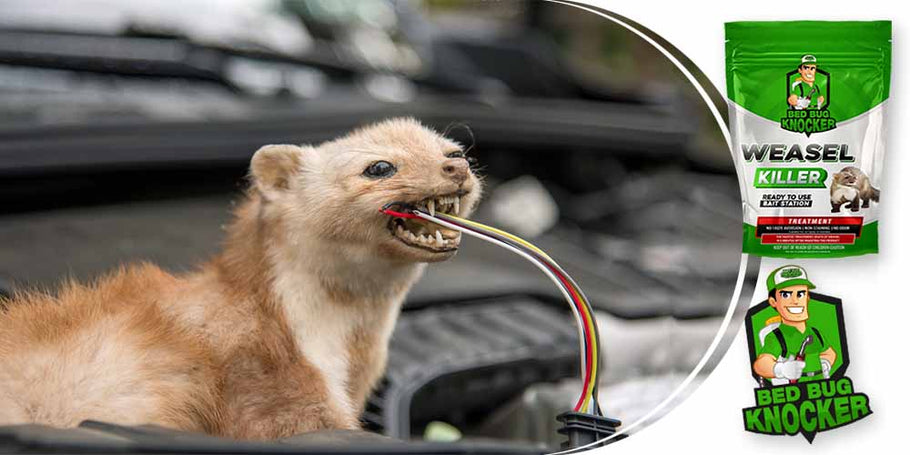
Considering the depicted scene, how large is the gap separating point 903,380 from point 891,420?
0.04 metres

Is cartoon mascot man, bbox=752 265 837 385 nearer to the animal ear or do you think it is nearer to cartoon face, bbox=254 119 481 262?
cartoon face, bbox=254 119 481 262

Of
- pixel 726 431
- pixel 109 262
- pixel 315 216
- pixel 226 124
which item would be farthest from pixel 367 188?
pixel 226 124

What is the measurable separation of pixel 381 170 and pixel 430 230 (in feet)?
0.22

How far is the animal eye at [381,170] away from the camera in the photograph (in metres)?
0.84

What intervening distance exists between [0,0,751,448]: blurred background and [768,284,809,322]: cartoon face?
0.09 m

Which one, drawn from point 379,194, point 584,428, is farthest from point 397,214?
point 584,428

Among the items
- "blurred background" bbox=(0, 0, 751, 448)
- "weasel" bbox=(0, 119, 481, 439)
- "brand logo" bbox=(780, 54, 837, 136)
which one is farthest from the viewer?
"blurred background" bbox=(0, 0, 751, 448)

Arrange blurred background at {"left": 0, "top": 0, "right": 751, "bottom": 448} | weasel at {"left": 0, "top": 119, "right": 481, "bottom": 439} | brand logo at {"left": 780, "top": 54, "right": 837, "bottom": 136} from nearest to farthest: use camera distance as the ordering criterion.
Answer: weasel at {"left": 0, "top": 119, "right": 481, "bottom": 439} < brand logo at {"left": 780, "top": 54, "right": 837, "bottom": 136} < blurred background at {"left": 0, "top": 0, "right": 751, "bottom": 448}

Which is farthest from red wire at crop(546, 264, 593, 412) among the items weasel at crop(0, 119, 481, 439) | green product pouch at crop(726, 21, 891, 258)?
green product pouch at crop(726, 21, 891, 258)

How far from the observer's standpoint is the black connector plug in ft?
2.83

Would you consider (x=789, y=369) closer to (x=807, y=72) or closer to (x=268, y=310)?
(x=807, y=72)

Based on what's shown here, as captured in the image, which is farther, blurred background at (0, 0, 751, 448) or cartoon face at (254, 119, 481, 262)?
blurred background at (0, 0, 751, 448)

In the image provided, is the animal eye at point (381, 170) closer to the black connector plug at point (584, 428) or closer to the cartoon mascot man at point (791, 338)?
the black connector plug at point (584, 428)

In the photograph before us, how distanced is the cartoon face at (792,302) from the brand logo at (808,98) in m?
0.15
